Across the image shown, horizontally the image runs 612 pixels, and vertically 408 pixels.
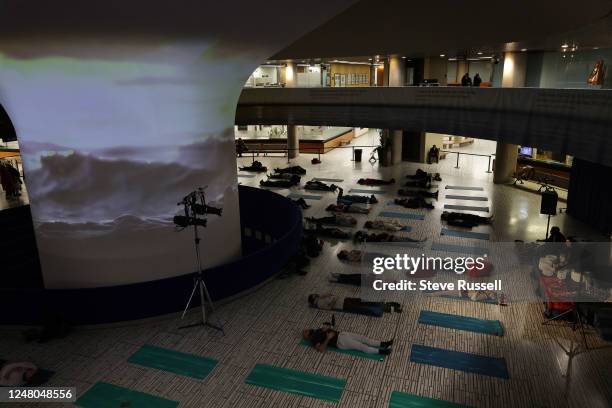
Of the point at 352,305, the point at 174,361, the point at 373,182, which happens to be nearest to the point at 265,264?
the point at 352,305

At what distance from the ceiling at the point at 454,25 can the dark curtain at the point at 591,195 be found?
468cm

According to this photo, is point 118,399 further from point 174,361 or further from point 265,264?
point 265,264

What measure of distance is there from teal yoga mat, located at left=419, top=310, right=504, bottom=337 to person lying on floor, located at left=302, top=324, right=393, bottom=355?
150cm

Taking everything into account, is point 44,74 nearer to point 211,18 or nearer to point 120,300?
point 211,18

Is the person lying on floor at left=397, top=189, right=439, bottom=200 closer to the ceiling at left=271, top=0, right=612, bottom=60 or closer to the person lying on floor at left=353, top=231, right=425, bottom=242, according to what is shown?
the person lying on floor at left=353, top=231, right=425, bottom=242

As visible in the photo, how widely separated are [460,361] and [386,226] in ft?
23.9

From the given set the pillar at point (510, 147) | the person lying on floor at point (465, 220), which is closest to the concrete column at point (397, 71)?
the pillar at point (510, 147)

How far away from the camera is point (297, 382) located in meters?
8.09

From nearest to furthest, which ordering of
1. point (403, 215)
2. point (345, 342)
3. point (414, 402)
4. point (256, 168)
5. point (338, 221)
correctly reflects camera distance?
point (414, 402)
point (345, 342)
point (338, 221)
point (403, 215)
point (256, 168)

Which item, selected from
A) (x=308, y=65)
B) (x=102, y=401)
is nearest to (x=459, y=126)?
(x=102, y=401)

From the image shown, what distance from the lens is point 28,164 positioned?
1048 cm

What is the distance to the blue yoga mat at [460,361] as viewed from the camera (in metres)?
8.37

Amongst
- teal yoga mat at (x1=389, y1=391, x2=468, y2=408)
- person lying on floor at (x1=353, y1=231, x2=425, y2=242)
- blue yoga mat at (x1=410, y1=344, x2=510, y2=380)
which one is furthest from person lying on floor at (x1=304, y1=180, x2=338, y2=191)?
teal yoga mat at (x1=389, y1=391, x2=468, y2=408)

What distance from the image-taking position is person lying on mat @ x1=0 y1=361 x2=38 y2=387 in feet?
26.2
